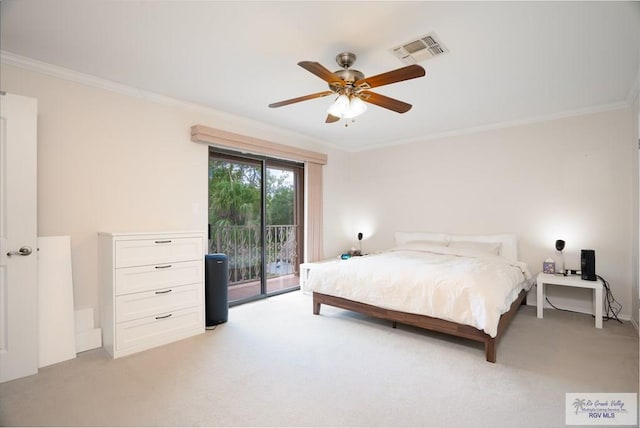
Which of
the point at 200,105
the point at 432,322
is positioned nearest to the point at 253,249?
the point at 200,105

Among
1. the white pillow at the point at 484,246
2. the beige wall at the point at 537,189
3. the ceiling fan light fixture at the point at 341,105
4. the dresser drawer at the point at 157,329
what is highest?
the ceiling fan light fixture at the point at 341,105

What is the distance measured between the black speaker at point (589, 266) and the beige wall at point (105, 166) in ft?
14.2

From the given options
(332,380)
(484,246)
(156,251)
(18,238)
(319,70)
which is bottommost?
(332,380)

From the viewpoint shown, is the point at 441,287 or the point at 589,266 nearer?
the point at 441,287

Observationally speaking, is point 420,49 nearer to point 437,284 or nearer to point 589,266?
point 437,284

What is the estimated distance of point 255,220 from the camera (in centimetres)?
471

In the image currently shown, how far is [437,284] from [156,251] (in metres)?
2.58

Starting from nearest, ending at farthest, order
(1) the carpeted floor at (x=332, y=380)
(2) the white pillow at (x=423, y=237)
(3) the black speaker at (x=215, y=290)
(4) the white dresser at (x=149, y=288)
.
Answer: (1) the carpeted floor at (x=332, y=380), (4) the white dresser at (x=149, y=288), (3) the black speaker at (x=215, y=290), (2) the white pillow at (x=423, y=237)

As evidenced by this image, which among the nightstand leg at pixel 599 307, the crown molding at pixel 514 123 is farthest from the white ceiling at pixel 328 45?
the nightstand leg at pixel 599 307

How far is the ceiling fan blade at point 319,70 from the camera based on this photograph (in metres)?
1.92

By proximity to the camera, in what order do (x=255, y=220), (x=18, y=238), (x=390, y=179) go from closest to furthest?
(x=18, y=238) → (x=255, y=220) → (x=390, y=179)

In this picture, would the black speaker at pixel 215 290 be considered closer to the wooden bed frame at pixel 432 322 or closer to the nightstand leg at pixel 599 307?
the wooden bed frame at pixel 432 322

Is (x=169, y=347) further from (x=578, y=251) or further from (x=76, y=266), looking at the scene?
(x=578, y=251)

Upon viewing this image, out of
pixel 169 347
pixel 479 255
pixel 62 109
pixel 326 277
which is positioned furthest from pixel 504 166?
pixel 62 109
